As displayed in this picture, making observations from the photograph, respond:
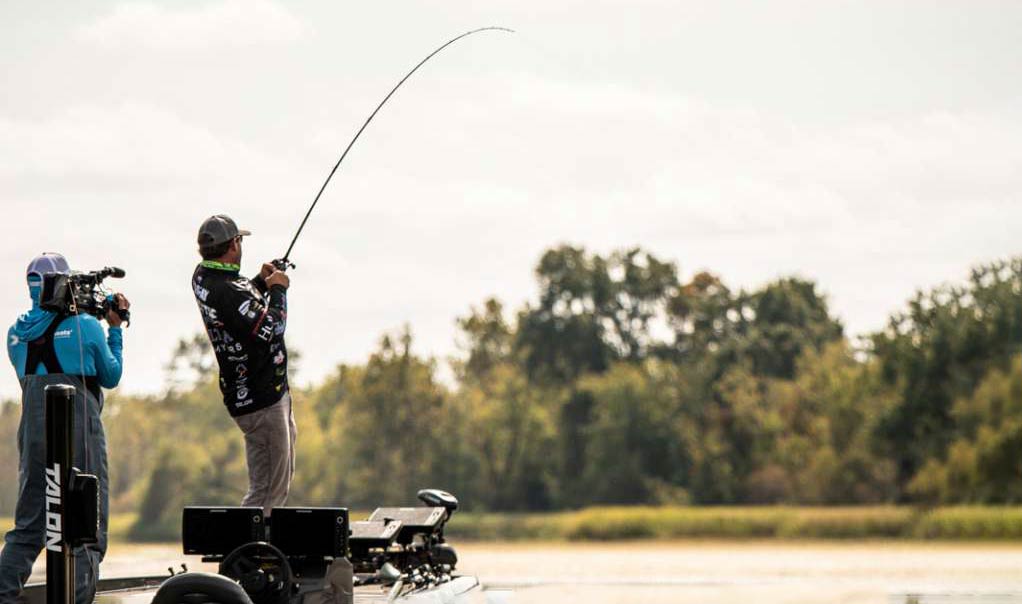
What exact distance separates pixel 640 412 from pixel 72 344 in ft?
142

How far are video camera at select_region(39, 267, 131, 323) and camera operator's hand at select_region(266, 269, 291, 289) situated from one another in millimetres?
713

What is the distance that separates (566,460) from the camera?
50.0m

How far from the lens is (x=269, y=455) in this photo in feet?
24.7

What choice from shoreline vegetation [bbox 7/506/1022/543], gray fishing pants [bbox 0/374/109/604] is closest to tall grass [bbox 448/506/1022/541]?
shoreline vegetation [bbox 7/506/1022/543]

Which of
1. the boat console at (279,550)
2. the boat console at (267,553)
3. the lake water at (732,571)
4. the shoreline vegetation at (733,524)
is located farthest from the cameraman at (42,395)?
the shoreline vegetation at (733,524)

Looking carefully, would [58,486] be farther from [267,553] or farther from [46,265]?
[46,265]

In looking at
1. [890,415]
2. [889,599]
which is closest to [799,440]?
[890,415]

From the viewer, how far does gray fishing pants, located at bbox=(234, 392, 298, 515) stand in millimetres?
7477

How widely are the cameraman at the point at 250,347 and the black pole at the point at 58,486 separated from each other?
1919 millimetres

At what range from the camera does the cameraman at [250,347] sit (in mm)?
7391

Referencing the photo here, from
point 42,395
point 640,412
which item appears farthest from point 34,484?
point 640,412

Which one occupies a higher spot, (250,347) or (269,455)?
(250,347)

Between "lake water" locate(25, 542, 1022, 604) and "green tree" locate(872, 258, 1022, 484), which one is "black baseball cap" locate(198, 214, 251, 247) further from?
"green tree" locate(872, 258, 1022, 484)

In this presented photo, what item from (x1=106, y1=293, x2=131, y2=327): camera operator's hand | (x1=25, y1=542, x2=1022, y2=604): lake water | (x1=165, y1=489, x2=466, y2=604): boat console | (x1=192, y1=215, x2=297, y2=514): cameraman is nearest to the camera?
(x1=165, y1=489, x2=466, y2=604): boat console
